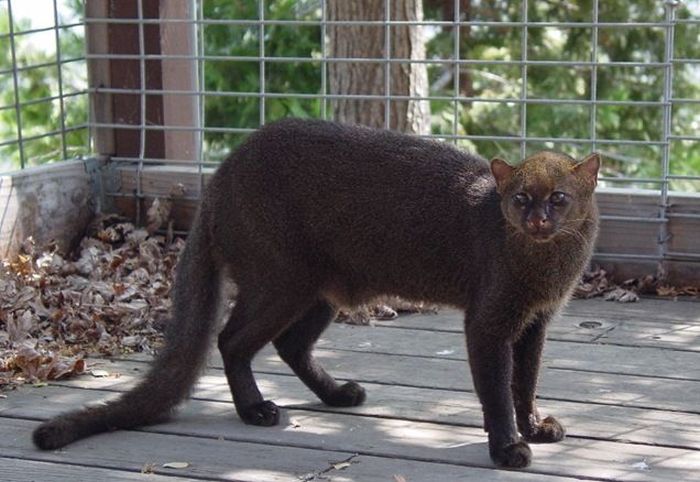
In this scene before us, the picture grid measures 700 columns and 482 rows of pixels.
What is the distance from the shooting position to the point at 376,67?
705 centimetres

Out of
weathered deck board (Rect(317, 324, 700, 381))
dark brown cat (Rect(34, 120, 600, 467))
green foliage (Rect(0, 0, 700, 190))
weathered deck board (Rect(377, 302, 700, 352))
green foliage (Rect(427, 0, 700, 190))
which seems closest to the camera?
dark brown cat (Rect(34, 120, 600, 467))

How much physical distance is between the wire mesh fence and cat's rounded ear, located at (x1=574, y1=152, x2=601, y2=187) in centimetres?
Result: 170

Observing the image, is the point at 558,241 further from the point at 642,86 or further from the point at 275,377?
the point at 642,86

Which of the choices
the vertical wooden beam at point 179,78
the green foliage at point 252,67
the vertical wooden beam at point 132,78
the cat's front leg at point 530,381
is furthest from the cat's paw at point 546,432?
the green foliage at point 252,67

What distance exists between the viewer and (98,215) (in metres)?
6.30

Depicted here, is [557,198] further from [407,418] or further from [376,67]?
[376,67]

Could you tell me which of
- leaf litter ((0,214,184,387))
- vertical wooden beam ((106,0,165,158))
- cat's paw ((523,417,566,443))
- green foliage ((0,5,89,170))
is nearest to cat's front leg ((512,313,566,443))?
cat's paw ((523,417,566,443))

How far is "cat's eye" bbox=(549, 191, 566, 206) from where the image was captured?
3.79 m

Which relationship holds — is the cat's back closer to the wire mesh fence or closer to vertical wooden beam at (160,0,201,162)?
the wire mesh fence

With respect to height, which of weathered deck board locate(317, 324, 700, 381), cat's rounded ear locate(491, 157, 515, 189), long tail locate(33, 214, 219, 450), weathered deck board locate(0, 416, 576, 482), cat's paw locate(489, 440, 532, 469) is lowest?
weathered deck board locate(317, 324, 700, 381)

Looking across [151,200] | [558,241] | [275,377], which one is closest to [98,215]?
[151,200]

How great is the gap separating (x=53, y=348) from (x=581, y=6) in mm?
6654

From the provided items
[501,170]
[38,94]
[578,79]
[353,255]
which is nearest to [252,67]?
[38,94]

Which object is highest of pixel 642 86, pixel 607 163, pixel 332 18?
pixel 332 18
